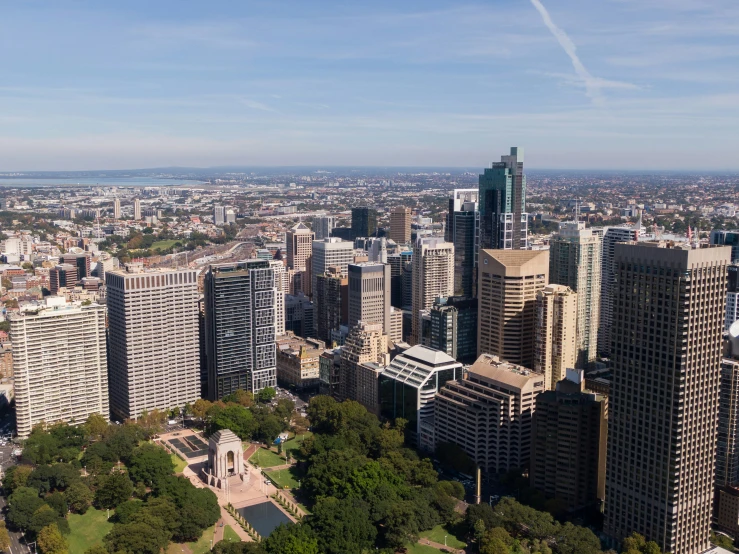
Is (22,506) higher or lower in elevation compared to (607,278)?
lower

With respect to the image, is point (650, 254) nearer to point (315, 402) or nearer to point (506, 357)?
point (506, 357)

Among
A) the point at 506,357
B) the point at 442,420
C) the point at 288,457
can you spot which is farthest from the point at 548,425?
the point at 288,457

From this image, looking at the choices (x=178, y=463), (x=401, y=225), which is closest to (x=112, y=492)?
(x=178, y=463)

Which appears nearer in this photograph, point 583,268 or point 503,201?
point 583,268

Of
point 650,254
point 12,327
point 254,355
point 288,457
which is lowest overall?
point 288,457

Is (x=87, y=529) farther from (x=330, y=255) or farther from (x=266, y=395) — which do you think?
(x=330, y=255)

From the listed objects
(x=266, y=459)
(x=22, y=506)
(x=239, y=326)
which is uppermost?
(x=239, y=326)

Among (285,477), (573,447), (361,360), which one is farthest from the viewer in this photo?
(361,360)
